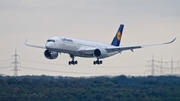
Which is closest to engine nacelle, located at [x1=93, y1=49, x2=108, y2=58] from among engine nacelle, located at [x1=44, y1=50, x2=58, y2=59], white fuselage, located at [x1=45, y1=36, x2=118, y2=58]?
white fuselage, located at [x1=45, y1=36, x2=118, y2=58]

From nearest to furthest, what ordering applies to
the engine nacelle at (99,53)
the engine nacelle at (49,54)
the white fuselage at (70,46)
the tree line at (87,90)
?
the white fuselage at (70,46)
the engine nacelle at (99,53)
the engine nacelle at (49,54)
the tree line at (87,90)

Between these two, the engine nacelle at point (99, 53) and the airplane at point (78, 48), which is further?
the engine nacelle at point (99, 53)

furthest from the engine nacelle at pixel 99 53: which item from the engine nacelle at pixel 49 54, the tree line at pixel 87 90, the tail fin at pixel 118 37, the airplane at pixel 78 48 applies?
the tree line at pixel 87 90

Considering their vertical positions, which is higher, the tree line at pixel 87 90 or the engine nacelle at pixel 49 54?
the engine nacelle at pixel 49 54

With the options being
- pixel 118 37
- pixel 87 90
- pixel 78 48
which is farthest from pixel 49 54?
pixel 87 90

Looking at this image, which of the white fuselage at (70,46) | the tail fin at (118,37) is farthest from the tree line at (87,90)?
the white fuselage at (70,46)

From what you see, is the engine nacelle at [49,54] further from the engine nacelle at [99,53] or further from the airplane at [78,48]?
the engine nacelle at [99,53]

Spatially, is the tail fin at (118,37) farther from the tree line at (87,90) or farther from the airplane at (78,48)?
the tree line at (87,90)

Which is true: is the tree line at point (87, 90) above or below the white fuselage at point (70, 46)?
Answer: below

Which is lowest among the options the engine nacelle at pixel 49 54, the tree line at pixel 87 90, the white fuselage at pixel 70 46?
the tree line at pixel 87 90

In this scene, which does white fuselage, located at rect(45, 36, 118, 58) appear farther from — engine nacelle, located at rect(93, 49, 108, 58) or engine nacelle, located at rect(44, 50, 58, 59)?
engine nacelle, located at rect(44, 50, 58, 59)

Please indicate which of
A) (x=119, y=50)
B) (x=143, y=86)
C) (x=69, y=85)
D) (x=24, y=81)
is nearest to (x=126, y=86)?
(x=143, y=86)

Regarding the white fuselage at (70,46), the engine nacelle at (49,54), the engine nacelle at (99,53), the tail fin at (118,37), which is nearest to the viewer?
the white fuselage at (70,46)

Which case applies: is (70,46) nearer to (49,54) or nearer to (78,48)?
(78,48)
